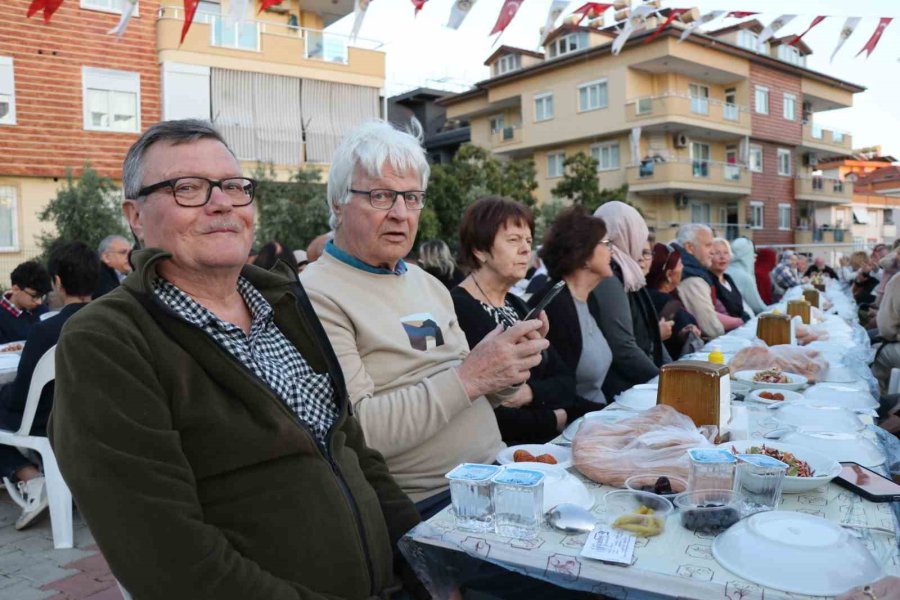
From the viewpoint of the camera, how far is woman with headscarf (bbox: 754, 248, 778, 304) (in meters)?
10.4

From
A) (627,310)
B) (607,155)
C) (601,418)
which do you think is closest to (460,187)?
(607,155)

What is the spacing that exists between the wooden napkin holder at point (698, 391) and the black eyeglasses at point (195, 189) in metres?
1.63

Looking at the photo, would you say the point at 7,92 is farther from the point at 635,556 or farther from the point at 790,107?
the point at 790,107

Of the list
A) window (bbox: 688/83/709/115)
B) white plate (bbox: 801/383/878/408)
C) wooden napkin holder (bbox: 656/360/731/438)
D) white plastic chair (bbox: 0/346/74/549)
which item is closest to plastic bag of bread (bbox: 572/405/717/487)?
wooden napkin holder (bbox: 656/360/731/438)

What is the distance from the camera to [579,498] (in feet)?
5.79

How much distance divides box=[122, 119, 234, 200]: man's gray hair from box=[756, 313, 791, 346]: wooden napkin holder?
13.3 feet

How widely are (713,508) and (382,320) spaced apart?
3.90 ft

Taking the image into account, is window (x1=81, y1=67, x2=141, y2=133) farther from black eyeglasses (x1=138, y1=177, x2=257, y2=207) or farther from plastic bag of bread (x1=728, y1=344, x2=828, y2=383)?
black eyeglasses (x1=138, y1=177, x2=257, y2=207)

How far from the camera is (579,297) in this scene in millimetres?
3945

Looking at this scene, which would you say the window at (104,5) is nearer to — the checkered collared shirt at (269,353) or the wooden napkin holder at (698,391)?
the checkered collared shirt at (269,353)

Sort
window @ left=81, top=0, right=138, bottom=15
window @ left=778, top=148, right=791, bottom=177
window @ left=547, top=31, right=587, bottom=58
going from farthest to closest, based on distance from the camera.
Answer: window @ left=778, top=148, right=791, bottom=177 → window @ left=547, top=31, right=587, bottom=58 → window @ left=81, top=0, right=138, bottom=15

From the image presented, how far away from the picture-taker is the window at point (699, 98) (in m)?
27.6

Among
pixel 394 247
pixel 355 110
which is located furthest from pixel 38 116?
pixel 394 247

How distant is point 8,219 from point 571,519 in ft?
58.3
